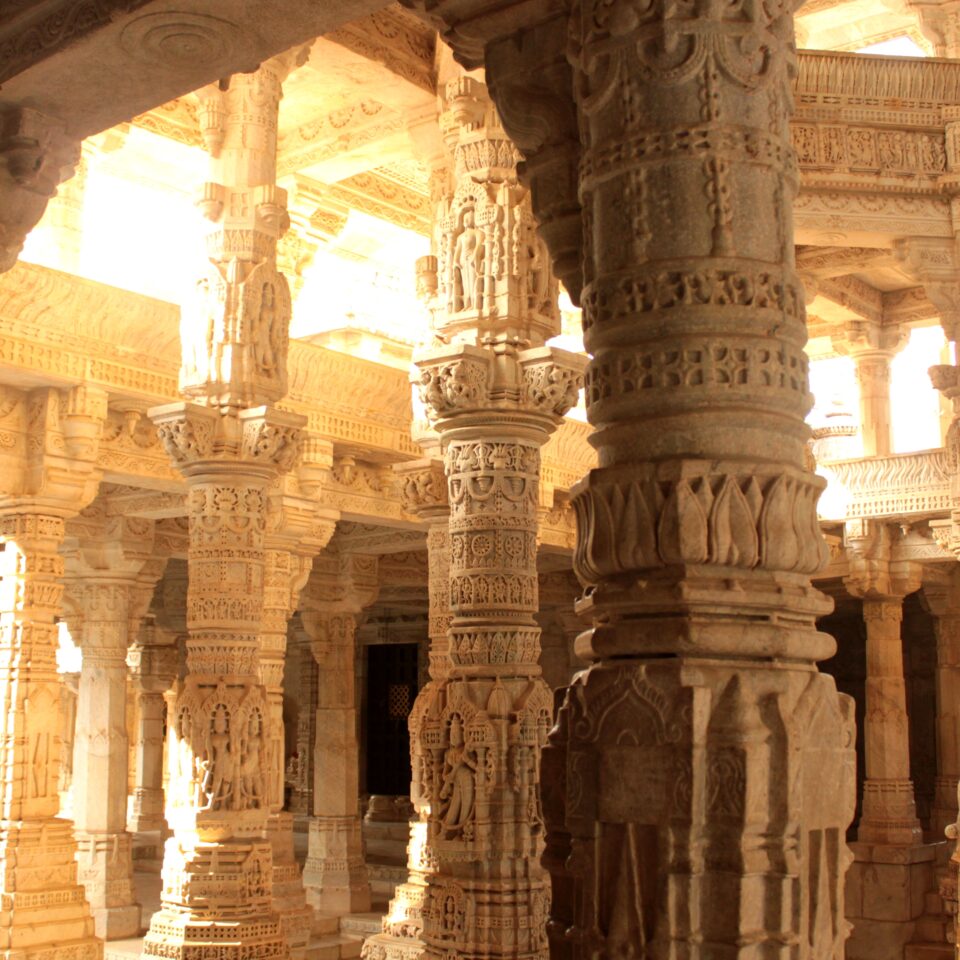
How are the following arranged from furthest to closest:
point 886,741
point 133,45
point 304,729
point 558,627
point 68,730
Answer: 1. point 304,729
2. point 68,730
3. point 558,627
4. point 886,741
5. point 133,45

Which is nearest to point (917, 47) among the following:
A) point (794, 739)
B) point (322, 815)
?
point (322, 815)

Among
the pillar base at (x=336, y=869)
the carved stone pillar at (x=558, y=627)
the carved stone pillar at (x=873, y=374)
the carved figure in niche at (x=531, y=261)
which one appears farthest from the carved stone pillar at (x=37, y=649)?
the carved stone pillar at (x=873, y=374)

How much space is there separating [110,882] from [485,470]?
302 inches

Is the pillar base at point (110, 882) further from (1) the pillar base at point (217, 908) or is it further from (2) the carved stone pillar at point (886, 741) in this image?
(2) the carved stone pillar at point (886, 741)

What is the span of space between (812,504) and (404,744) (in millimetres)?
20590

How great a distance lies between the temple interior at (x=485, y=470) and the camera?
9.62 feet

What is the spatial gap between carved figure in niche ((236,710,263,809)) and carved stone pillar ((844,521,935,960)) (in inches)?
327

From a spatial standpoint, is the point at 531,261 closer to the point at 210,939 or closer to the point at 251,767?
the point at 251,767

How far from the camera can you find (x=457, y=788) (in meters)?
7.36

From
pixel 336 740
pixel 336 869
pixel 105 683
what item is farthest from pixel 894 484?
pixel 105 683

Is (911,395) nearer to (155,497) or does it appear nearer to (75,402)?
(155,497)

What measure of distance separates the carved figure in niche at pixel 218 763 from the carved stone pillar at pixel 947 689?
10.7 metres

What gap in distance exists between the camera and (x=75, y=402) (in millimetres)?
10336

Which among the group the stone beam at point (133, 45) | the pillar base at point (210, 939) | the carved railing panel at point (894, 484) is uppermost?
the carved railing panel at point (894, 484)
